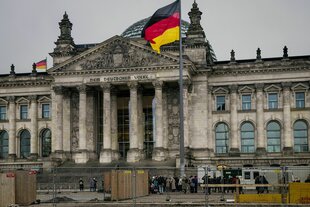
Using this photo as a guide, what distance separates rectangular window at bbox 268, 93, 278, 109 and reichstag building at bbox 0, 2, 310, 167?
12cm

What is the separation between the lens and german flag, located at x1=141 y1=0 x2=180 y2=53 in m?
56.6

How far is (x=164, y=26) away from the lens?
57.2m

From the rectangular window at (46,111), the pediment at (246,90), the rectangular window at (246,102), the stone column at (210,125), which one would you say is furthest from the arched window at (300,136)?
the rectangular window at (46,111)

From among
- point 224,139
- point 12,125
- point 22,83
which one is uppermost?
point 22,83

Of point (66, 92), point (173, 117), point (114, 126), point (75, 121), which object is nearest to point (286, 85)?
point (173, 117)

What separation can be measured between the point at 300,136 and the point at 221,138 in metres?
9.25

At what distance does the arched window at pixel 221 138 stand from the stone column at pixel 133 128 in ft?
32.9

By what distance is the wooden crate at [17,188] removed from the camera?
34.9 meters

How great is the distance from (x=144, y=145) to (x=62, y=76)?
12.8 meters

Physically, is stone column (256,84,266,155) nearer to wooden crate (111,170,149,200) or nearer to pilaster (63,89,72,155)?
pilaster (63,89,72,155)

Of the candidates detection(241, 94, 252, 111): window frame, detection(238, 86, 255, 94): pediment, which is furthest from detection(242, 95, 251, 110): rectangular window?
detection(238, 86, 255, 94): pediment

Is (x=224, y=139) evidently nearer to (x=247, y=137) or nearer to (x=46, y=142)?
(x=247, y=137)

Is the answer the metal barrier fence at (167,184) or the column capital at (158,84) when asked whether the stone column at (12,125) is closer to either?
the metal barrier fence at (167,184)

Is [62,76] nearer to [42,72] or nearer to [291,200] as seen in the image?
[42,72]
